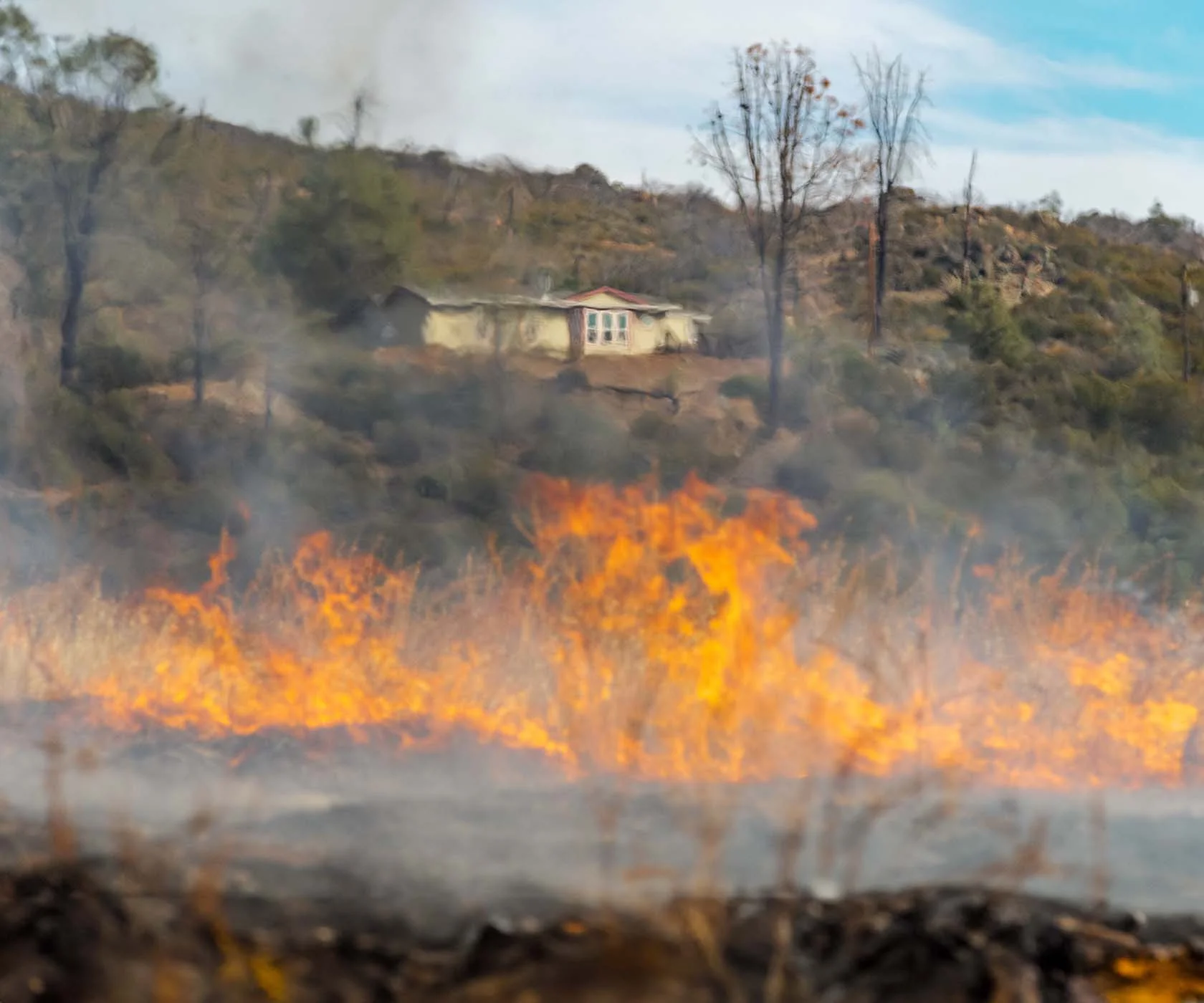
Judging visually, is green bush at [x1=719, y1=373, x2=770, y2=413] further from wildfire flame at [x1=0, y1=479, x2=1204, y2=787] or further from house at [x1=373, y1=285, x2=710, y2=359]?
wildfire flame at [x1=0, y1=479, x2=1204, y2=787]

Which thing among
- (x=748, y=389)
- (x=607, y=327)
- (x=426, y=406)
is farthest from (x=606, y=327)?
(x=426, y=406)

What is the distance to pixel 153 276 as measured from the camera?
35.6 meters

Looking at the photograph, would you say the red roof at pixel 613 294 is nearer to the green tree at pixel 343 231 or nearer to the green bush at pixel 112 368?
the green tree at pixel 343 231

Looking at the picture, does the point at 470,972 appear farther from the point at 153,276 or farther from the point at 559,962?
the point at 153,276

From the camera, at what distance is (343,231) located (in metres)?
36.1

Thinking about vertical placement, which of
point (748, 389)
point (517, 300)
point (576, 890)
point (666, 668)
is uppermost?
point (517, 300)

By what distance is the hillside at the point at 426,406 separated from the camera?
2266 centimetres

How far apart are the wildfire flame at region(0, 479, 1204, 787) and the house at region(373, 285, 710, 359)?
2174 cm

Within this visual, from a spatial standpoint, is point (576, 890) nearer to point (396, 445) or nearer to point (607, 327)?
point (396, 445)

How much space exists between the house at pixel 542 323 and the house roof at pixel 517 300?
32 millimetres

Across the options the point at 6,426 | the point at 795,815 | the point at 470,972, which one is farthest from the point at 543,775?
the point at 6,426

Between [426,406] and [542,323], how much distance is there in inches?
391

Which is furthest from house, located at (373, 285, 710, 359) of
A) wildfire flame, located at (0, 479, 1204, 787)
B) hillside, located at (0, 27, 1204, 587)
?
wildfire flame, located at (0, 479, 1204, 787)

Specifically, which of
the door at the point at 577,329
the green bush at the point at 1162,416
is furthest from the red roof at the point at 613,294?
the green bush at the point at 1162,416
